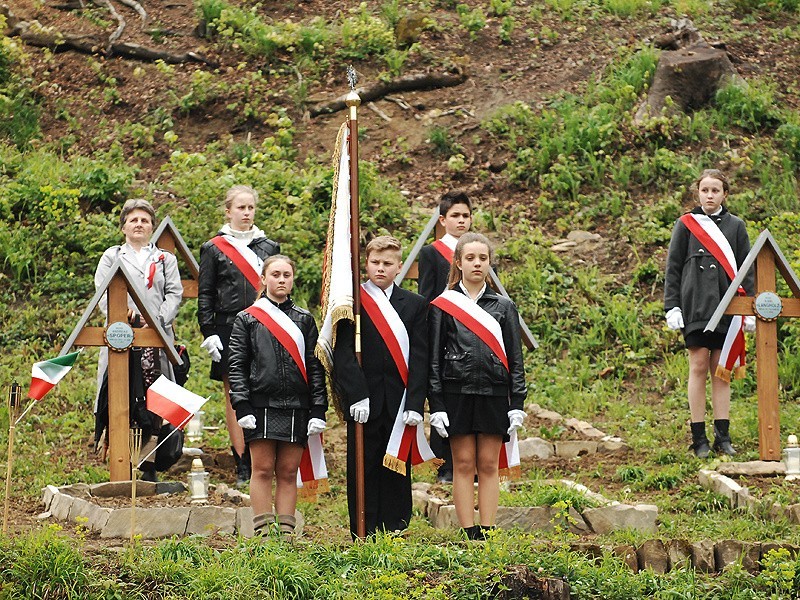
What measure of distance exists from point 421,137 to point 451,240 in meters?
7.16

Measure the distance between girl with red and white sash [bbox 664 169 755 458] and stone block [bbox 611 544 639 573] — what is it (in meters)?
3.01

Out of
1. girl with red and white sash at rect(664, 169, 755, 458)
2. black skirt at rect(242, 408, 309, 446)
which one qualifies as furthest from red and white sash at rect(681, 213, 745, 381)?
black skirt at rect(242, 408, 309, 446)

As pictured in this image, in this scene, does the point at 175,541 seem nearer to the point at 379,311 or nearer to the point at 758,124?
the point at 379,311

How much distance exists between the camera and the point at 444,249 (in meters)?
9.41

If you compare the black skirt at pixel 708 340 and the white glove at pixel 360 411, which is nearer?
the white glove at pixel 360 411

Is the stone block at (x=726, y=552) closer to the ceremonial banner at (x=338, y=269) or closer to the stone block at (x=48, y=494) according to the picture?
the ceremonial banner at (x=338, y=269)

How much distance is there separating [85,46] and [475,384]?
1189 cm

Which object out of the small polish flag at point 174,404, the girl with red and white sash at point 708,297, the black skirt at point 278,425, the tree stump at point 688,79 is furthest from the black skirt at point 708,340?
A: the tree stump at point 688,79

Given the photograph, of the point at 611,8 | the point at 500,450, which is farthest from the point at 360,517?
the point at 611,8

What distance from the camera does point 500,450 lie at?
306 inches

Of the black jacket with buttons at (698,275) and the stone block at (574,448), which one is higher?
the black jacket with buttons at (698,275)

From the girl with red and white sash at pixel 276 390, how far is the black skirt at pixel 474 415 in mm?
755

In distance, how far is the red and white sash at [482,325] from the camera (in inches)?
297

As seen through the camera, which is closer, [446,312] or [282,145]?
[446,312]
